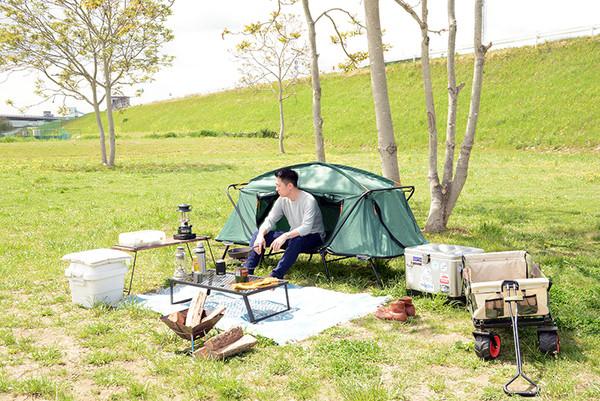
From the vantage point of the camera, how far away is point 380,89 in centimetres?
977

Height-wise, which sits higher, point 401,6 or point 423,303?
point 401,6

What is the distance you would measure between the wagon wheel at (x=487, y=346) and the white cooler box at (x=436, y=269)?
137 cm

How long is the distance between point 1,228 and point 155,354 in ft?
26.3

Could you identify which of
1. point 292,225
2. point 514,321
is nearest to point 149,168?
point 292,225

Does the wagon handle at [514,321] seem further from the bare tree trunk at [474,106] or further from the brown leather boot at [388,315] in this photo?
the bare tree trunk at [474,106]

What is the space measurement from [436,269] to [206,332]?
2445mm

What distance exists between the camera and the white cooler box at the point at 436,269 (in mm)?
6047

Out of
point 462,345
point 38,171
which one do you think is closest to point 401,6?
point 462,345

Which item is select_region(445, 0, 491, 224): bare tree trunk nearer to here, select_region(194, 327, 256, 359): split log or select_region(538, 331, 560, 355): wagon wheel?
select_region(538, 331, 560, 355): wagon wheel

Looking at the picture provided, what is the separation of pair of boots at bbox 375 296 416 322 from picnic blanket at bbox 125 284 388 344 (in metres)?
0.26

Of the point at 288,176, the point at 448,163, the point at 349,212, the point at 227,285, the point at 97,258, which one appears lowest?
the point at 227,285

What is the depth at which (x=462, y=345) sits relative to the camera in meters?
4.98

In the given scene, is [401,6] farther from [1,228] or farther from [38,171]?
[38,171]

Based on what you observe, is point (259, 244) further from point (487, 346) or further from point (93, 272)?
point (487, 346)
